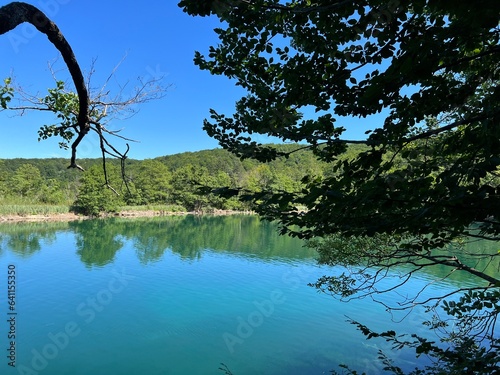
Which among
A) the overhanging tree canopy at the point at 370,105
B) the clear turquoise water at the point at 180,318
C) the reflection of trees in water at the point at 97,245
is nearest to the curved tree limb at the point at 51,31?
the overhanging tree canopy at the point at 370,105

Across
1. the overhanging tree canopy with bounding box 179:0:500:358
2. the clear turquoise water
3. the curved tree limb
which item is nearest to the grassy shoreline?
the clear turquoise water

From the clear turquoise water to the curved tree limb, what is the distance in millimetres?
7086

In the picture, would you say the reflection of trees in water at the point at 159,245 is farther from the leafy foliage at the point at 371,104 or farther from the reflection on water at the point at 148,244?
the leafy foliage at the point at 371,104

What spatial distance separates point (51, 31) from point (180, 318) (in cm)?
1027

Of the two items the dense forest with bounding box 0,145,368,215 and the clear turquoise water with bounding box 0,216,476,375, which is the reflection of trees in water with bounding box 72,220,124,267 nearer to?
the clear turquoise water with bounding box 0,216,476,375

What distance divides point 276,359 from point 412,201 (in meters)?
7.81

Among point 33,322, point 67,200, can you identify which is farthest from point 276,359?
point 67,200

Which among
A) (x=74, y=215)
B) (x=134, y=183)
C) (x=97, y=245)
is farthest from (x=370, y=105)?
(x=134, y=183)

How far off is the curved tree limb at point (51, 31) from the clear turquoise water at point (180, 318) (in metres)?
7.09

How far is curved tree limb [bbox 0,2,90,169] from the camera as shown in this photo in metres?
1.50

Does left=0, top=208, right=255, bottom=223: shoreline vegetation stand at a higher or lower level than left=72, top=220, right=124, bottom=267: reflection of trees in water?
higher

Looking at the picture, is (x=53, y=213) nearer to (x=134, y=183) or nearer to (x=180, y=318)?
(x=134, y=183)

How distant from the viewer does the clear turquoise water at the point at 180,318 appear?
7.89 m

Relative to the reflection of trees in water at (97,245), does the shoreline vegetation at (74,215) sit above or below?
above
